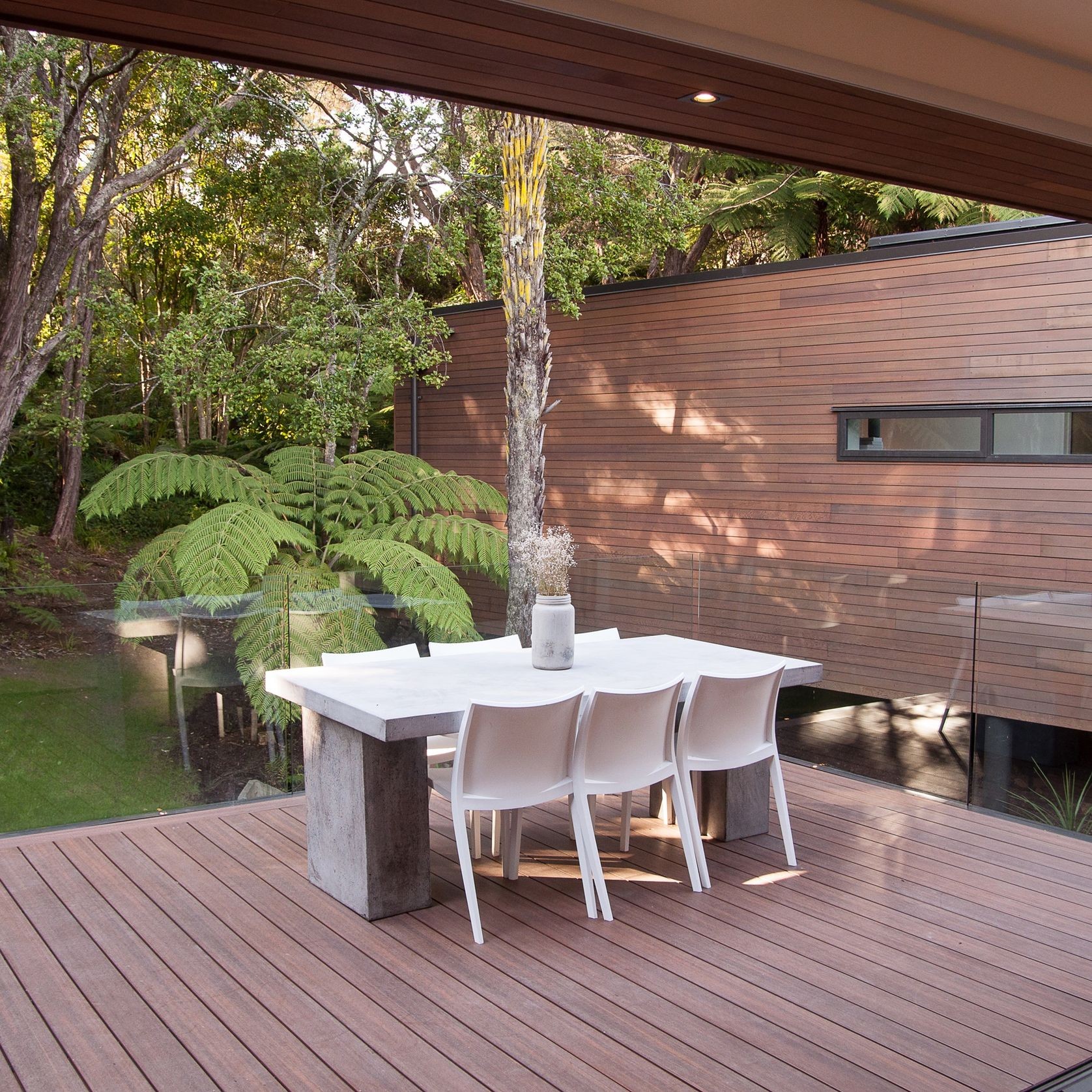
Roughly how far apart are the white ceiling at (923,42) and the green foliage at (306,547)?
11.5 feet

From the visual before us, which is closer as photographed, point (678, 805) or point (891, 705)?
point (678, 805)

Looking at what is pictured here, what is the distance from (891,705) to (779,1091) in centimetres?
321

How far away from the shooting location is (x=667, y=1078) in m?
2.59

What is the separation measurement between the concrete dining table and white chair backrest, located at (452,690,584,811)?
0.35 feet

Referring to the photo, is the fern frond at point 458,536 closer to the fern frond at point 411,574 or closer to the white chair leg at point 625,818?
the fern frond at point 411,574

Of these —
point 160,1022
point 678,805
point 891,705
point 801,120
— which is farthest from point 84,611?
point 891,705

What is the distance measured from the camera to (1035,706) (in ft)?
16.6

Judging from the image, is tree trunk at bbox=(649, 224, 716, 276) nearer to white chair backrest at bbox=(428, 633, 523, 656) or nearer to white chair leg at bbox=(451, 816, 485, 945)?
white chair backrest at bbox=(428, 633, 523, 656)

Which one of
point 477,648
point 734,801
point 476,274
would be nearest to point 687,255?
point 476,274

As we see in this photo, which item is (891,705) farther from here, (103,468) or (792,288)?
(103,468)

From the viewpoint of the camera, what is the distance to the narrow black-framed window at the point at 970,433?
642 centimetres

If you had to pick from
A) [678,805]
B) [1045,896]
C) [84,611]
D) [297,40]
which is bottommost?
[1045,896]

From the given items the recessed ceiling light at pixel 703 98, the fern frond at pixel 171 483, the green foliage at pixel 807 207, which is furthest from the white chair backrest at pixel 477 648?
the green foliage at pixel 807 207

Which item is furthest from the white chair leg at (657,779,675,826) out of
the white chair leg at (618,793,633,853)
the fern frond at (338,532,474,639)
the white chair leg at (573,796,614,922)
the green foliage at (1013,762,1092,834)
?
the fern frond at (338,532,474,639)
